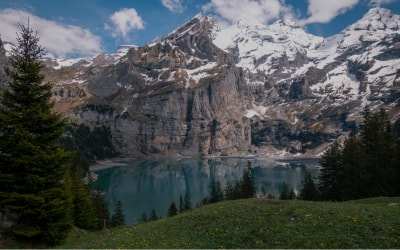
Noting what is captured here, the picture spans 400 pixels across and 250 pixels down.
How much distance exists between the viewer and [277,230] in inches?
651

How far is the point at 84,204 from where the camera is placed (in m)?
40.9

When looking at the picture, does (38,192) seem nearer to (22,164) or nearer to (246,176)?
(22,164)

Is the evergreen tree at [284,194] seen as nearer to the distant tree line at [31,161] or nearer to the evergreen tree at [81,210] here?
the evergreen tree at [81,210]

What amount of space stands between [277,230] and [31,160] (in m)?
17.6

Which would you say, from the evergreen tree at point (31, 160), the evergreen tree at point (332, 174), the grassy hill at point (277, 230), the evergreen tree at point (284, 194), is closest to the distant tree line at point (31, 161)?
the evergreen tree at point (31, 160)

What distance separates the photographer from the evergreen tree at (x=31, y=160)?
20.2 meters

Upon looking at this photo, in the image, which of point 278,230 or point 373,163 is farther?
point 373,163

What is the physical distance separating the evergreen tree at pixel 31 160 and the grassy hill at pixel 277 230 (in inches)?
194

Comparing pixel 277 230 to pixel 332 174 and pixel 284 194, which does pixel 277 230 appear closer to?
pixel 332 174

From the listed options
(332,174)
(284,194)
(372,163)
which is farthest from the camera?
(284,194)

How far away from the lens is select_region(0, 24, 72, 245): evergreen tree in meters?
20.2

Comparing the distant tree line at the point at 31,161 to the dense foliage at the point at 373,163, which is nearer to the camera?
the distant tree line at the point at 31,161

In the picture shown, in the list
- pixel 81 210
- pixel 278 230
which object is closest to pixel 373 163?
pixel 278 230

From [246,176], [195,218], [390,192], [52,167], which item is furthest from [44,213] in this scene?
[246,176]
